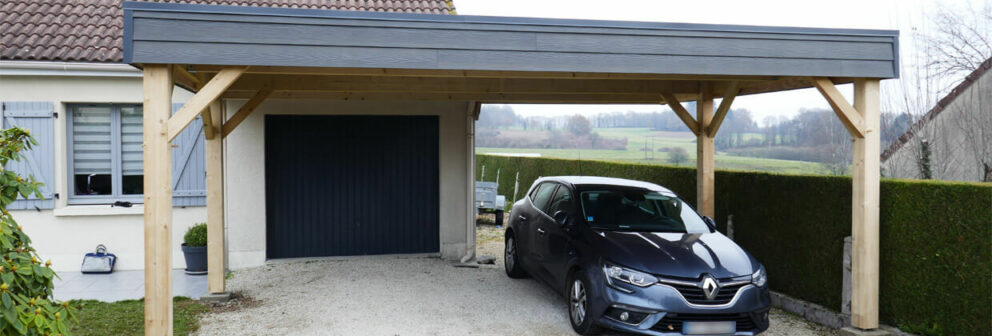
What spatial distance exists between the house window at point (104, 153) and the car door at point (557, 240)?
604 centimetres

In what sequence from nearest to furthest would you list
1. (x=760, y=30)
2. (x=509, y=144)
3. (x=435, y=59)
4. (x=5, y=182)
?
(x=5, y=182), (x=435, y=59), (x=760, y=30), (x=509, y=144)

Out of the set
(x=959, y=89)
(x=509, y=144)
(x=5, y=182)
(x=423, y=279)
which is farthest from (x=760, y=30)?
(x=509, y=144)

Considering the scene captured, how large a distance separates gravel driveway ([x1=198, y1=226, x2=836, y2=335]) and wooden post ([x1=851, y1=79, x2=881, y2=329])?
1.80 feet

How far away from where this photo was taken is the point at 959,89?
11.3 metres

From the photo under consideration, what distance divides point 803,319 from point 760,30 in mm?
3199

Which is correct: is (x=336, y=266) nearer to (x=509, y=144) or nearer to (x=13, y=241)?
(x=13, y=241)

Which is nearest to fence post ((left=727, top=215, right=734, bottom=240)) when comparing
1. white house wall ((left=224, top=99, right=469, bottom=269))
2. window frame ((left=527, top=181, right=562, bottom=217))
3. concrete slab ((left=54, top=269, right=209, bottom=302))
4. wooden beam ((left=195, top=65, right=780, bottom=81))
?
window frame ((left=527, top=181, right=562, bottom=217))

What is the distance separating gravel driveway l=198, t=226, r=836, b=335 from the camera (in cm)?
666

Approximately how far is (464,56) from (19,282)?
3.44 metres

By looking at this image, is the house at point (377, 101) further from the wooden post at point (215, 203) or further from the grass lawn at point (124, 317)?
the grass lawn at point (124, 317)

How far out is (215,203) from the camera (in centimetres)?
775

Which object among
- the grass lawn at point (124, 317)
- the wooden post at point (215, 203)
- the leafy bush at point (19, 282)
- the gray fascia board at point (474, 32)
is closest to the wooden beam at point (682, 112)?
the gray fascia board at point (474, 32)

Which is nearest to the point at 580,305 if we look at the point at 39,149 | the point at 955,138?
the point at 39,149

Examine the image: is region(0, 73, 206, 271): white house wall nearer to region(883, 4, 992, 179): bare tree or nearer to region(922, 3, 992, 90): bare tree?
region(883, 4, 992, 179): bare tree
